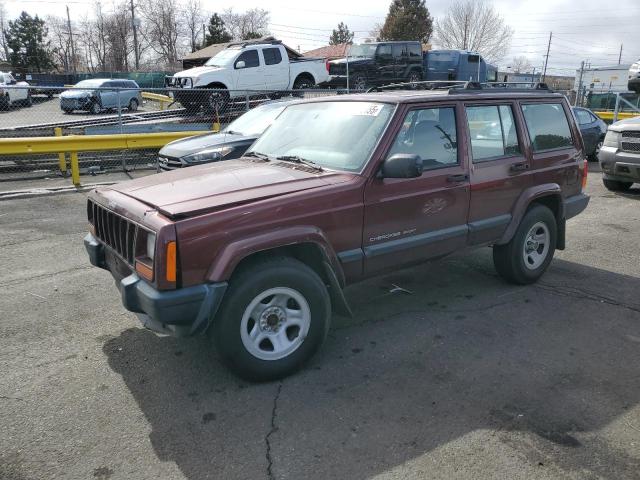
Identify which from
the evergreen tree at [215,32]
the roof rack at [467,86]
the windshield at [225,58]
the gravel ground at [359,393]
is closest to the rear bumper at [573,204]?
the gravel ground at [359,393]

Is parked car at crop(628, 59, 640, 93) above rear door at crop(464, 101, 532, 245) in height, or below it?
above

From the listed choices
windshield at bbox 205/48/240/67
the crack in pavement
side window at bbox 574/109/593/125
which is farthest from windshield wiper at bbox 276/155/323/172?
windshield at bbox 205/48/240/67

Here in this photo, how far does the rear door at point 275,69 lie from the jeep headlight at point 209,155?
10.3 m

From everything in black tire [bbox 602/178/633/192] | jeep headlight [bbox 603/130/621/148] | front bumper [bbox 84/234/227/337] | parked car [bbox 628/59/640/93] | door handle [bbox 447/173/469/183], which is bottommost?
black tire [bbox 602/178/633/192]

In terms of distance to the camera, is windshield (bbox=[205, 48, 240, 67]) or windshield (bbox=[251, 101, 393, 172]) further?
windshield (bbox=[205, 48, 240, 67])

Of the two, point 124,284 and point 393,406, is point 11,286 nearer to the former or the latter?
point 124,284

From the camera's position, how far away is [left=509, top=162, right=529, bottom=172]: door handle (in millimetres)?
4766

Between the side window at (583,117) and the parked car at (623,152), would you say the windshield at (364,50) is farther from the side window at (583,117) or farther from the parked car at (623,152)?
the parked car at (623,152)

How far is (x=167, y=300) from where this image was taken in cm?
300

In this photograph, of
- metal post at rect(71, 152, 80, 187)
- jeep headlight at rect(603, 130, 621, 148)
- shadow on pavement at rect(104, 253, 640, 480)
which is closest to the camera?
shadow on pavement at rect(104, 253, 640, 480)

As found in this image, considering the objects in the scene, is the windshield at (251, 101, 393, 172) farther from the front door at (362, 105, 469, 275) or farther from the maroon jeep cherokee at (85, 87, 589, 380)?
the front door at (362, 105, 469, 275)

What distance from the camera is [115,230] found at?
3602 millimetres

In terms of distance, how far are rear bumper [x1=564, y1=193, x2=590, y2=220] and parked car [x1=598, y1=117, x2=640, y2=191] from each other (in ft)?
14.4

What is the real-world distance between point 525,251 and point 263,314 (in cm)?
295
